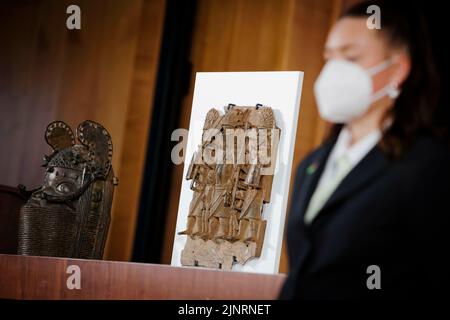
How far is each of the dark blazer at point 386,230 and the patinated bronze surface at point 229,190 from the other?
81.2 inches

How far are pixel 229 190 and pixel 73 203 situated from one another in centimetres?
65

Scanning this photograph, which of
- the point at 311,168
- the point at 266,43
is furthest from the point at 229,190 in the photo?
the point at 311,168

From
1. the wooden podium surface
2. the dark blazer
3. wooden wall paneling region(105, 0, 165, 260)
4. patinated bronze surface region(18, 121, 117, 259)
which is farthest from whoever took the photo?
wooden wall paneling region(105, 0, 165, 260)

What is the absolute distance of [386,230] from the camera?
1391mm

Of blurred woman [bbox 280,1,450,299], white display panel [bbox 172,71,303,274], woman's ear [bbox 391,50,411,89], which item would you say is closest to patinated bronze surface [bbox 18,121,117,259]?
white display panel [bbox 172,71,303,274]

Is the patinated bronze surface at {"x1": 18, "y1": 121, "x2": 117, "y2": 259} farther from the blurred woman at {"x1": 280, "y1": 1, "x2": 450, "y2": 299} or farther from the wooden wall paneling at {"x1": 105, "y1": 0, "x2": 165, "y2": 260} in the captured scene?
the blurred woman at {"x1": 280, "y1": 1, "x2": 450, "y2": 299}

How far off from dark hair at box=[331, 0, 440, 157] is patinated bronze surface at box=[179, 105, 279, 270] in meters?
2.04

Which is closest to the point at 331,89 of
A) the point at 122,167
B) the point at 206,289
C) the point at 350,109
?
the point at 350,109

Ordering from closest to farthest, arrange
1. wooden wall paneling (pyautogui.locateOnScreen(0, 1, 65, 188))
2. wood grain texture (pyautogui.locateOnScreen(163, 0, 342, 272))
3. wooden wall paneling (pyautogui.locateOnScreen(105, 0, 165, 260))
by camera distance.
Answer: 1. wood grain texture (pyautogui.locateOnScreen(163, 0, 342, 272))
2. wooden wall paneling (pyautogui.locateOnScreen(105, 0, 165, 260))
3. wooden wall paneling (pyautogui.locateOnScreen(0, 1, 65, 188))

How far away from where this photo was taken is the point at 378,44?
1.49 m

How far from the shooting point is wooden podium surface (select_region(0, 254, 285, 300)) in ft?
6.82

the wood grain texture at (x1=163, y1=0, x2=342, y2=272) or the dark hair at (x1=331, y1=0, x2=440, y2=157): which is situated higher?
the wood grain texture at (x1=163, y1=0, x2=342, y2=272)

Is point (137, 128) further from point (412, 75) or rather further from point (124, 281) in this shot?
point (412, 75)

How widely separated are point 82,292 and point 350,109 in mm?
1465
